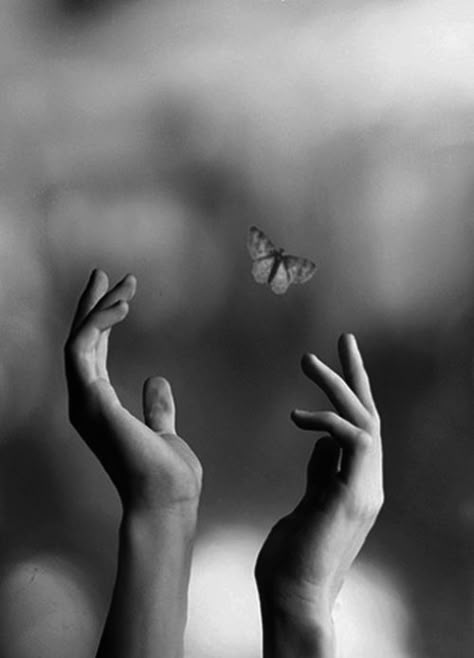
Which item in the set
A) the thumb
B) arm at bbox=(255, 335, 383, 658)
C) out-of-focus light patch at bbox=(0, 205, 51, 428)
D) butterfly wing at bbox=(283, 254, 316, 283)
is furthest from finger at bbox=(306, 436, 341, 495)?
out-of-focus light patch at bbox=(0, 205, 51, 428)

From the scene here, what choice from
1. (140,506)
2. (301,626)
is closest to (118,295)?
(140,506)

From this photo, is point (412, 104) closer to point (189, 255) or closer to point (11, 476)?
point (189, 255)

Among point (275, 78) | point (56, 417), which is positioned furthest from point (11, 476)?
point (275, 78)

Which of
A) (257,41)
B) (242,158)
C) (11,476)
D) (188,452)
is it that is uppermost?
(257,41)

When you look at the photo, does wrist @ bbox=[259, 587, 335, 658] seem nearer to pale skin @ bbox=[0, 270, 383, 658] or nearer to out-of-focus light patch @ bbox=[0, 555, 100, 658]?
pale skin @ bbox=[0, 270, 383, 658]

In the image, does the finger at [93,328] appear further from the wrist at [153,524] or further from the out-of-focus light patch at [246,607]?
the out-of-focus light patch at [246,607]

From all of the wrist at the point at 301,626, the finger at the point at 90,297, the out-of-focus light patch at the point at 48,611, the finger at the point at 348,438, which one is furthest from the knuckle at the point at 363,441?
the out-of-focus light patch at the point at 48,611

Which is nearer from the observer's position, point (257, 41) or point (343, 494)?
point (343, 494)
